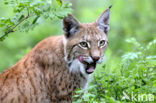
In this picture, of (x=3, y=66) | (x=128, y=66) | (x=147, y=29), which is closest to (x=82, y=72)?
(x=128, y=66)

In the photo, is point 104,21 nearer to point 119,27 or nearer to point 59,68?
point 59,68

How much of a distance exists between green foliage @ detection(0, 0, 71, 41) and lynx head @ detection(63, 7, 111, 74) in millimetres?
286

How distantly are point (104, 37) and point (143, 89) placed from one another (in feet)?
3.88

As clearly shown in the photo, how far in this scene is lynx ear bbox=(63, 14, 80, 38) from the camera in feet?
17.8

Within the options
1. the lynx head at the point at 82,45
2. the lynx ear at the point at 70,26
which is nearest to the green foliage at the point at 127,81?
the lynx head at the point at 82,45

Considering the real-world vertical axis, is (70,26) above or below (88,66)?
above

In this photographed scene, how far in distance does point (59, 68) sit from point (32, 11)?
1.00 m

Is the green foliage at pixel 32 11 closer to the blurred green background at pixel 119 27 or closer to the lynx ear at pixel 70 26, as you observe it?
the lynx ear at pixel 70 26

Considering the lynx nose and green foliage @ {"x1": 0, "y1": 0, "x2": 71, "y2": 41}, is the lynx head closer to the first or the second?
the lynx nose

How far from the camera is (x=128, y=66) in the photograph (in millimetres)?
5973

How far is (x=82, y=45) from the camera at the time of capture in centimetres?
534

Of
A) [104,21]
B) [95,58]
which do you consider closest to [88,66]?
[95,58]

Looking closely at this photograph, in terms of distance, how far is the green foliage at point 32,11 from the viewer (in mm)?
4941

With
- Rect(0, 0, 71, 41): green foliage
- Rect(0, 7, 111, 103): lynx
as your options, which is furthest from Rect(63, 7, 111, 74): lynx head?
Rect(0, 0, 71, 41): green foliage
